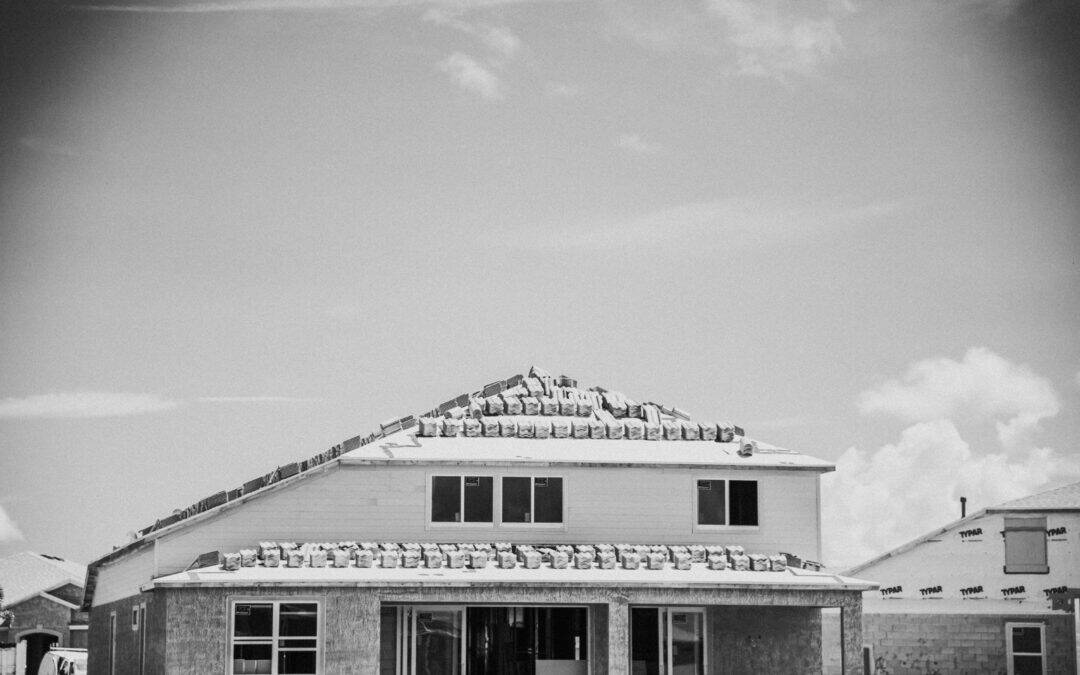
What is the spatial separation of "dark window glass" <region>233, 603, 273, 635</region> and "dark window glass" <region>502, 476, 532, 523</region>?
6132 mm

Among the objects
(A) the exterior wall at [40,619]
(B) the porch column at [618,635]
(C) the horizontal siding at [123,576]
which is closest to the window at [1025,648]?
(B) the porch column at [618,635]

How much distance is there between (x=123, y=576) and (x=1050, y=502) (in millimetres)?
23482

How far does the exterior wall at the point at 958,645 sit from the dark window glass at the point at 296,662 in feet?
52.7

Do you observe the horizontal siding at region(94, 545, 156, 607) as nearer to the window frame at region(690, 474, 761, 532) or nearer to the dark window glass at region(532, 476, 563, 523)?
the dark window glass at region(532, 476, 563, 523)

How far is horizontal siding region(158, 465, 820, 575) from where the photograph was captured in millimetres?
36250

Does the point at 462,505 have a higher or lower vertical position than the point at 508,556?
higher

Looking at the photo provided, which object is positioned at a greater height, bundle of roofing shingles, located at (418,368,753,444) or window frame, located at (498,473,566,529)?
bundle of roofing shingles, located at (418,368,753,444)

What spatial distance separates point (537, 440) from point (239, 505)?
681cm

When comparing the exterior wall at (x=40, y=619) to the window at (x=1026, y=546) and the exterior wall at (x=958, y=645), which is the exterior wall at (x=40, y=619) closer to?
the exterior wall at (x=958, y=645)

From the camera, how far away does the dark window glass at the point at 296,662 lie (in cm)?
3341

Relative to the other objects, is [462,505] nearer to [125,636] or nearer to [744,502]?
[744,502]

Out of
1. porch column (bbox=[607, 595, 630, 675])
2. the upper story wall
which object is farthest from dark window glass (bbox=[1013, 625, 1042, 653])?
porch column (bbox=[607, 595, 630, 675])

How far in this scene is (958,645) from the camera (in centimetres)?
4238

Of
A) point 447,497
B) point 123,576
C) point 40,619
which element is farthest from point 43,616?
point 447,497
